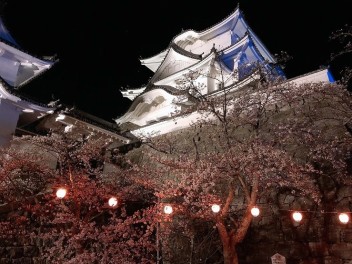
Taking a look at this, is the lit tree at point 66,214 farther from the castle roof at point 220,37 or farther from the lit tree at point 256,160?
the castle roof at point 220,37

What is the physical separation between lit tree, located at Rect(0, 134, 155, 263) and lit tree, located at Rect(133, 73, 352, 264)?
62.4 inches

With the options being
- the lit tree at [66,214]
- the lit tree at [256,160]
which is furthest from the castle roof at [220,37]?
the lit tree at [66,214]

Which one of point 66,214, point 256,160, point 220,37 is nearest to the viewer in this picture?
point 66,214

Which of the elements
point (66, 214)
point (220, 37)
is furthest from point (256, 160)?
point (220, 37)

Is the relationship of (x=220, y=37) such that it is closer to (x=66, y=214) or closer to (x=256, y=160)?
(x=256, y=160)

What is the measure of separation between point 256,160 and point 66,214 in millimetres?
6206

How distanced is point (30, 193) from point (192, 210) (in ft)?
19.7

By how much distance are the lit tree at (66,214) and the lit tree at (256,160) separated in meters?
1.59

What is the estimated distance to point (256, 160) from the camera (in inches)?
365

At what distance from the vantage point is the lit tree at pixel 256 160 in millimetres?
9234

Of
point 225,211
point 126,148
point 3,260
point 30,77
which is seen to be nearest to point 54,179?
point 3,260

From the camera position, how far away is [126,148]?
18.2 meters

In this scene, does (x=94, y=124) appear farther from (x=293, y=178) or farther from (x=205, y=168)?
(x=293, y=178)

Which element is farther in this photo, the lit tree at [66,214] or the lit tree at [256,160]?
the lit tree at [256,160]
